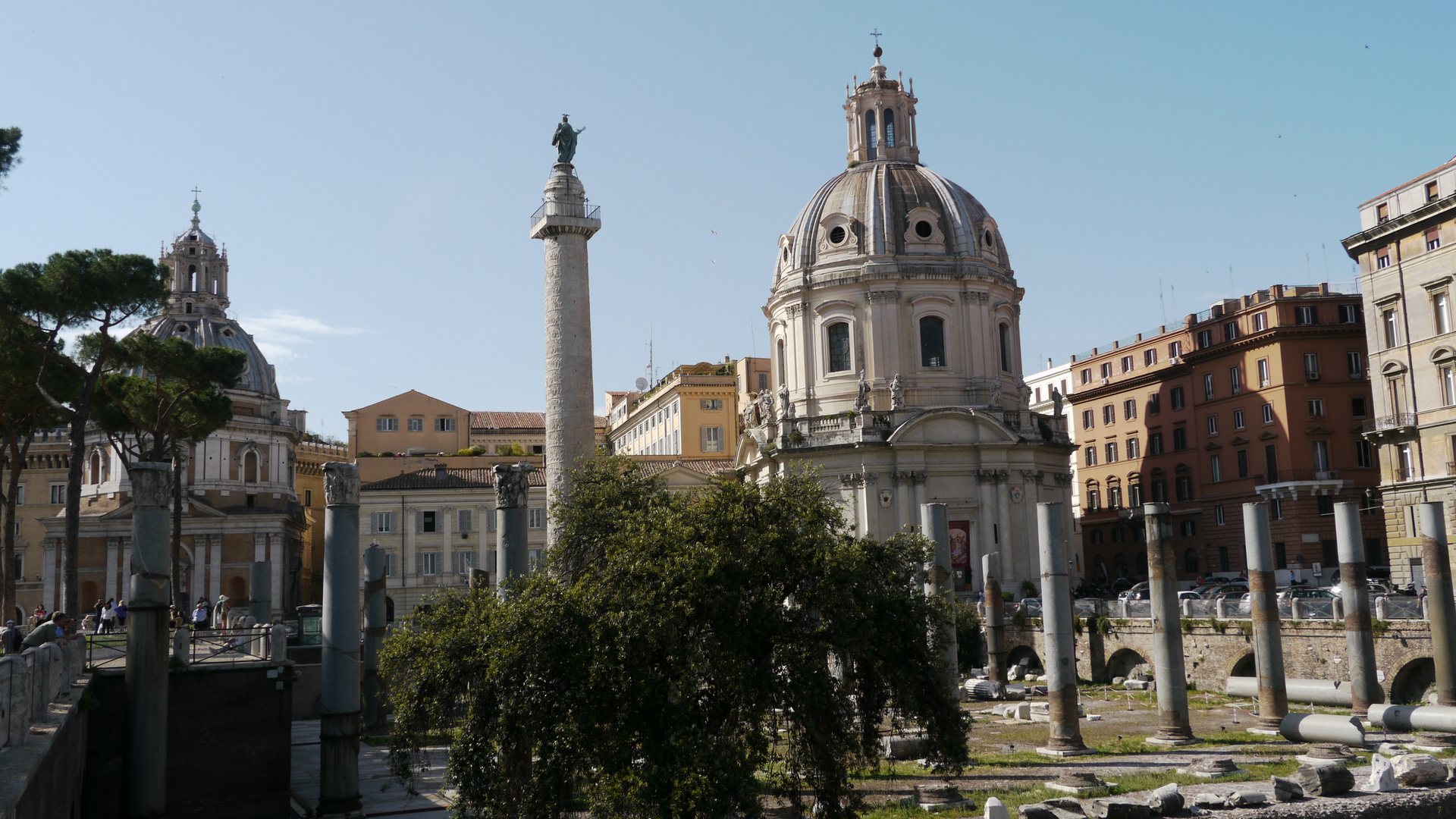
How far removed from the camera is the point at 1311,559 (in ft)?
183

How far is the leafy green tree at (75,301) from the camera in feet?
120

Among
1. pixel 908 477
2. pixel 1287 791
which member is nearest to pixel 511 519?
pixel 1287 791

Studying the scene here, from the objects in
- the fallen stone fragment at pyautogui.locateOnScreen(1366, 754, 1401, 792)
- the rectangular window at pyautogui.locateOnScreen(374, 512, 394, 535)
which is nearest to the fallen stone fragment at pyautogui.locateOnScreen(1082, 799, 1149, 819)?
the fallen stone fragment at pyautogui.locateOnScreen(1366, 754, 1401, 792)

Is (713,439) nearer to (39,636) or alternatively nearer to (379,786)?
(379,786)

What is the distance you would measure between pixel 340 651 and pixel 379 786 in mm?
4291

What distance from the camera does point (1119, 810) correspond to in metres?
18.8

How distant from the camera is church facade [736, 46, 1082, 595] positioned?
5488 centimetres

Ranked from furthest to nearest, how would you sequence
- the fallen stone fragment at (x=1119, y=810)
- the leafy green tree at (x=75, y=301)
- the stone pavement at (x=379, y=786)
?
the leafy green tree at (x=75, y=301), the stone pavement at (x=379, y=786), the fallen stone fragment at (x=1119, y=810)

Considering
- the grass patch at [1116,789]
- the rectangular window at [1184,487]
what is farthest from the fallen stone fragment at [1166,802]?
the rectangular window at [1184,487]

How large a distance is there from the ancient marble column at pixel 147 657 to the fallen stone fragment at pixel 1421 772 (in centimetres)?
1944

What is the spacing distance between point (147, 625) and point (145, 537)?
4.60ft

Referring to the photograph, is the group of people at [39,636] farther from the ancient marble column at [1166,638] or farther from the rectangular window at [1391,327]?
the rectangular window at [1391,327]

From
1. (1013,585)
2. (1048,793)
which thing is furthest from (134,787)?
(1013,585)

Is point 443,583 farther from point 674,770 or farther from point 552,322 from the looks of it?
point 674,770
